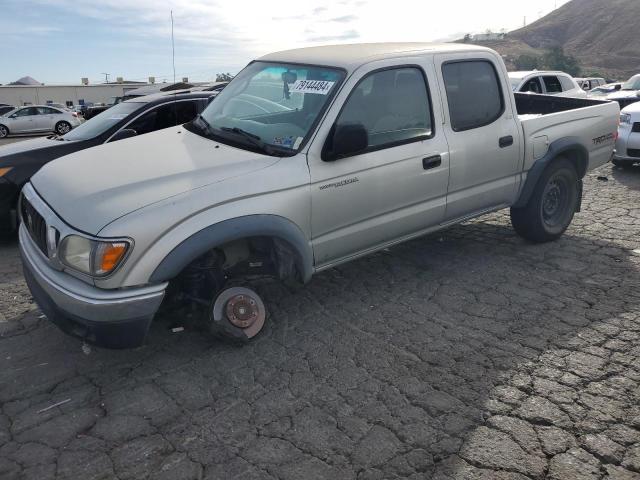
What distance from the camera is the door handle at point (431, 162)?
14.4 feet

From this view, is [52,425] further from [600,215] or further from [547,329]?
[600,215]

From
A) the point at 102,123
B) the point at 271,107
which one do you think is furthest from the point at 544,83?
the point at 271,107

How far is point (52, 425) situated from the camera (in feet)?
10.2

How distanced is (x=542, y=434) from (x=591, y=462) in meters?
0.26

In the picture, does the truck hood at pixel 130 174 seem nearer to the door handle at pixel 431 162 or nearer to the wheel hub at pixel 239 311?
the wheel hub at pixel 239 311

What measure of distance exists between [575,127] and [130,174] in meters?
4.31

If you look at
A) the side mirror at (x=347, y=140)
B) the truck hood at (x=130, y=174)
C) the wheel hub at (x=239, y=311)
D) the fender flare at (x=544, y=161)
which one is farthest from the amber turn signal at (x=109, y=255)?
the fender flare at (x=544, y=161)

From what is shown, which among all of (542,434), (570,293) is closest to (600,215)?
(570,293)

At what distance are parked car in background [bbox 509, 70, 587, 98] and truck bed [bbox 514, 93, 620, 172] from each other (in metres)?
4.95

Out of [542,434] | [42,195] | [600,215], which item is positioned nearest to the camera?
[542,434]

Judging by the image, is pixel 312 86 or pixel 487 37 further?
pixel 487 37

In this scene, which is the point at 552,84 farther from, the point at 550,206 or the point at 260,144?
the point at 260,144

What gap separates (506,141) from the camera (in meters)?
5.01

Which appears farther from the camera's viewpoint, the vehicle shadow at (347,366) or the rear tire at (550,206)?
the rear tire at (550,206)
